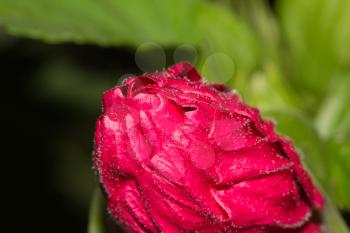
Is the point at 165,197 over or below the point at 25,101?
below

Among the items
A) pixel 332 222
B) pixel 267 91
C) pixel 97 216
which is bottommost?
pixel 332 222

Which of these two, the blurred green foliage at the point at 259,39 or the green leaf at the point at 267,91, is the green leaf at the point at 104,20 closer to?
the blurred green foliage at the point at 259,39

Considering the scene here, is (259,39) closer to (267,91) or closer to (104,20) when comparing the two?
(267,91)

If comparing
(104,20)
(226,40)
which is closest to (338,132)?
(226,40)

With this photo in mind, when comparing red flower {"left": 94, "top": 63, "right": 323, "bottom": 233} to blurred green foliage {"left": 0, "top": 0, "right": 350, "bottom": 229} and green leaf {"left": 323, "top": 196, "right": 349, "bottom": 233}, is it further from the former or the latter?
blurred green foliage {"left": 0, "top": 0, "right": 350, "bottom": 229}

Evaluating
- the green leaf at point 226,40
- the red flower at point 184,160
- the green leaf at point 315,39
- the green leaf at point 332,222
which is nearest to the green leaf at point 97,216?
the red flower at point 184,160

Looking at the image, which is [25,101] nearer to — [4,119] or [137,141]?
[4,119]

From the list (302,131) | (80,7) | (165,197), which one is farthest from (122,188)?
(80,7)
